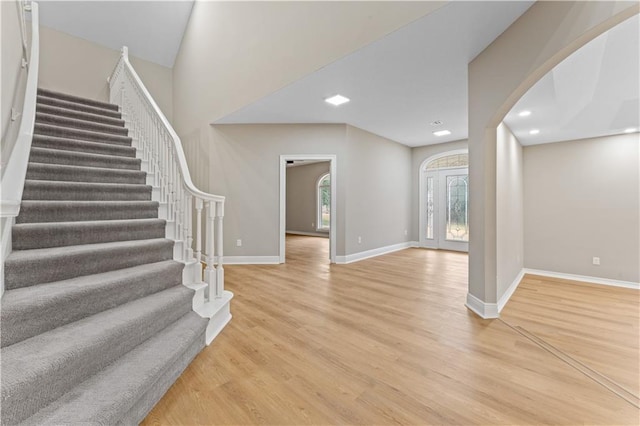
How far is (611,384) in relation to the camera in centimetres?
175

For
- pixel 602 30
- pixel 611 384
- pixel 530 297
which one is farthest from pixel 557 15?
pixel 530 297

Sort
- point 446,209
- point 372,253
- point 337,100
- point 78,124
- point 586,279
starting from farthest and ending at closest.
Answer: point 446,209 → point 372,253 → point 586,279 → point 337,100 → point 78,124

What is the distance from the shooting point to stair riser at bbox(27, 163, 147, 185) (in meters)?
2.42

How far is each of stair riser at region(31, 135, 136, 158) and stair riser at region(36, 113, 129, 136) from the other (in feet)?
1.52

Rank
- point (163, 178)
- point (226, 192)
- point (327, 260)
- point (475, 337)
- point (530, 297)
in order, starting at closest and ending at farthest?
1. point (475, 337)
2. point (163, 178)
3. point (530, 297)
4. point (226, 192)
5. point (327, 260)

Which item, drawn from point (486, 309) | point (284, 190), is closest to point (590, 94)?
point (486, 309)

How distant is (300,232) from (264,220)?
557 centimetres

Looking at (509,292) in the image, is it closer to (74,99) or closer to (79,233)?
(79,233)

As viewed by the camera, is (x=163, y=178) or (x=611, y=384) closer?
(x=611, y=384)

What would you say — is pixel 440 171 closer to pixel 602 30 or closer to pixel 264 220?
pixel 264 220

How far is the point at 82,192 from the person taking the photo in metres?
2.54

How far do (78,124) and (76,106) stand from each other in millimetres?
704

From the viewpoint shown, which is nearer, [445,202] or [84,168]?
[84,168]

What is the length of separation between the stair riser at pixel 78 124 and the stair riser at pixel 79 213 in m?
1.66
